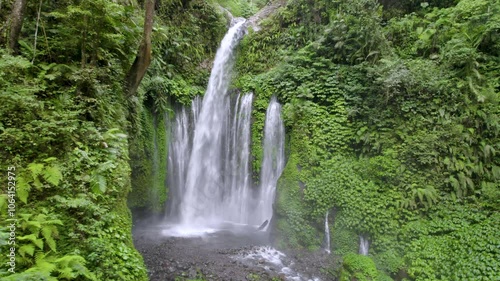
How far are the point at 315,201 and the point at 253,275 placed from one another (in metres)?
2.79

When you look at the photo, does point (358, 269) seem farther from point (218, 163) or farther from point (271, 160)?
point (218, 163)

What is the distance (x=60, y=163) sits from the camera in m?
4.38

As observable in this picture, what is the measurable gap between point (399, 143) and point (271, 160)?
166 inches

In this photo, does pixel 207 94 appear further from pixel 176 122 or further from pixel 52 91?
pixel 52 91

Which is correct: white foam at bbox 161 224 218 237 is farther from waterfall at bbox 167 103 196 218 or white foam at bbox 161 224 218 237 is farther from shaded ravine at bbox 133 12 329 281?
waterfall at bbox 167 103 196 218

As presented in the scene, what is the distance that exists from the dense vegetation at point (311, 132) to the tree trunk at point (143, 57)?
10.4 inches

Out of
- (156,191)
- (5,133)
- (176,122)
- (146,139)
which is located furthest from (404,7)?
(5,133)

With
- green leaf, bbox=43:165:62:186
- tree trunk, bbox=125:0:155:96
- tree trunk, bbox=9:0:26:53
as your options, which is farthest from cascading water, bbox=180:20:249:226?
green leaf, bbox=43:165:62:186

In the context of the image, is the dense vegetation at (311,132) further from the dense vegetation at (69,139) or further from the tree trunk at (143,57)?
the tree trunk at (143,57)

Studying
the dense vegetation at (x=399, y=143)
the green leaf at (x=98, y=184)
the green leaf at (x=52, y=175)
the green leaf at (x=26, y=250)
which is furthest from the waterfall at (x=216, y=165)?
the green leaf at (x=26, y=250)

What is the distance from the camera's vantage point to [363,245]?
24.4 feet

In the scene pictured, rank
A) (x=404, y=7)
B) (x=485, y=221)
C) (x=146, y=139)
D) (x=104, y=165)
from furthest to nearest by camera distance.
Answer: (x=404, y=7) < (x=146, y=139) < (x=485, y=221) < (x=104, y=165)

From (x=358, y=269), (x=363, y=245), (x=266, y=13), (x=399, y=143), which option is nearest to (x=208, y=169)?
(x=363, y=245)

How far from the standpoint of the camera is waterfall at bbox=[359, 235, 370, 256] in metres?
7.34
